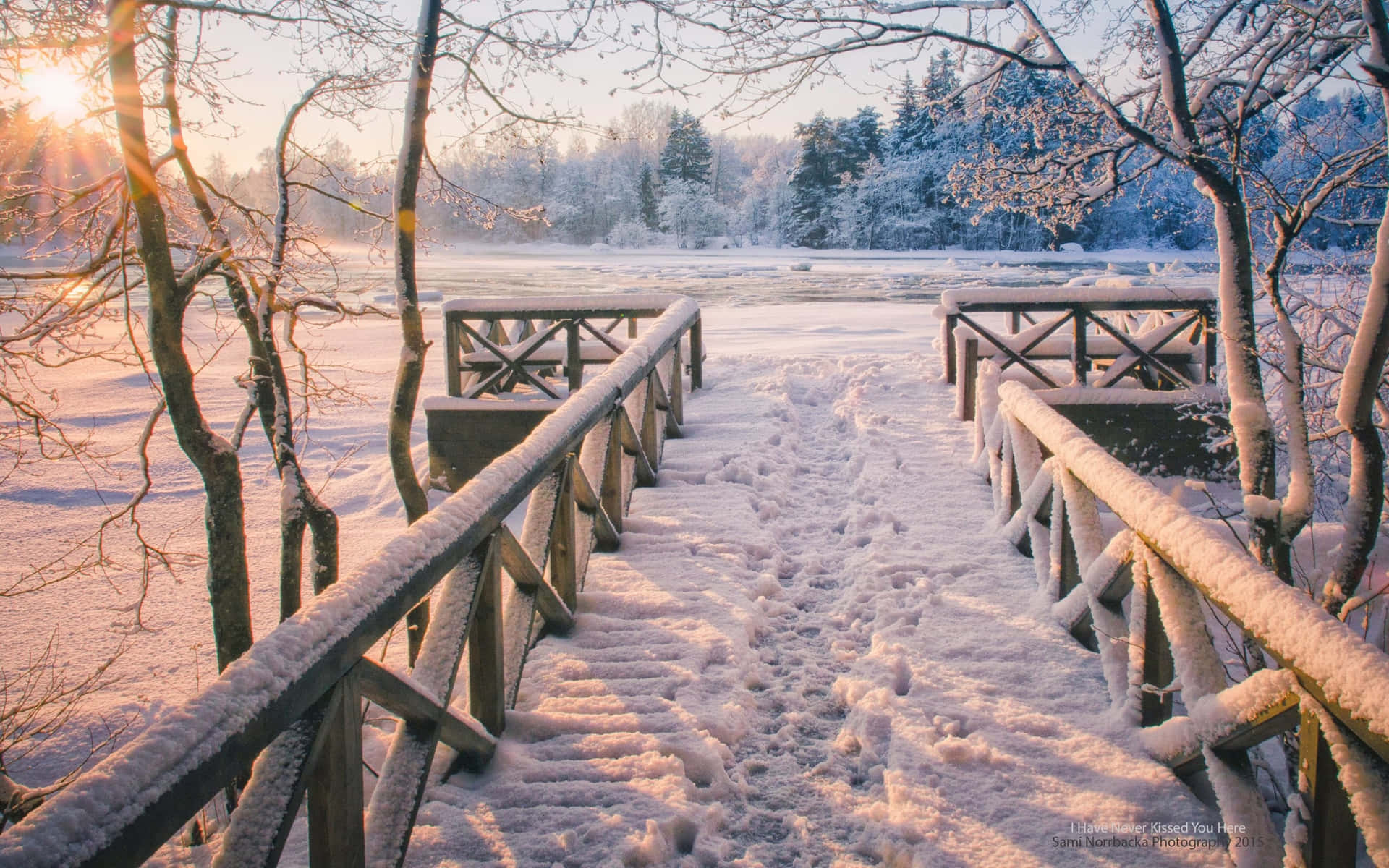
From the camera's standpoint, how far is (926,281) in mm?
33469

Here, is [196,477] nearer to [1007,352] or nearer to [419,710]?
[1007,352]

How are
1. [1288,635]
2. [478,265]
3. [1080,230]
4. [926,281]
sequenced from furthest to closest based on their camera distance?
[1080,230] → [478,265] → [926,281] → [1288,635]

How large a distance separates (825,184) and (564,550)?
2344 inches

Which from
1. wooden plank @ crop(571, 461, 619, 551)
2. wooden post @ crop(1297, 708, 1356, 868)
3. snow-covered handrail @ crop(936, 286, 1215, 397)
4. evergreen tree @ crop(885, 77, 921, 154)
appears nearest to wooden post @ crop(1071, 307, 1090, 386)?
snow-covered handrail @ crop(936, 286, 1215, 397)

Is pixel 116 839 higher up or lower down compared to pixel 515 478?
lower down

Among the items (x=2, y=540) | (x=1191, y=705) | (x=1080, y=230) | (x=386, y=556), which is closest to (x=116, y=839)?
(x=386, y=556)

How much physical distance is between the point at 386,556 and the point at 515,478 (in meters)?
A: 0.81

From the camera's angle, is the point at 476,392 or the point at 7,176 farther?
the point at 476,392

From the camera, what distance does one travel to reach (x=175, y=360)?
447 centimetres

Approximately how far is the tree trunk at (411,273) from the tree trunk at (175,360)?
1205 millimetres

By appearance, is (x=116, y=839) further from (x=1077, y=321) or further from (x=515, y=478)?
(x=1077, y=321)

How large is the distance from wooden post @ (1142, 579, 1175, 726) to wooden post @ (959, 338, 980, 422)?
5194mm

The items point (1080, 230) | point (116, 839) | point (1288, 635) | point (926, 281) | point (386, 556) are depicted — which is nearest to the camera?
point (116, 839)

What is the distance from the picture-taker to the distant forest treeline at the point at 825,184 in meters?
6.03
